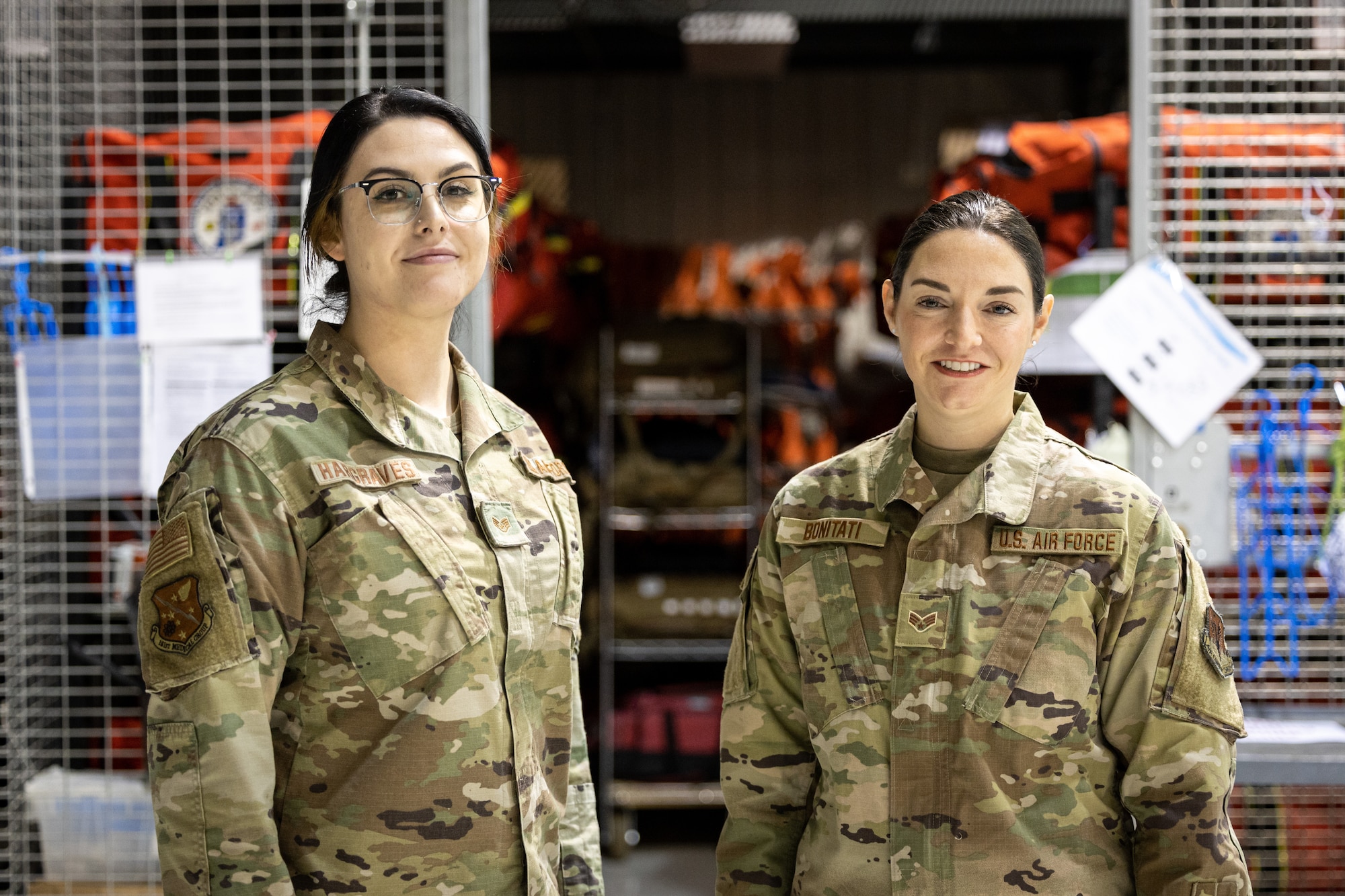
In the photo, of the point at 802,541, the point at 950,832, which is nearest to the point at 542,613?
the point at 802,541

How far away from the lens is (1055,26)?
6105 mm

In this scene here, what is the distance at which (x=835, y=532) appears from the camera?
157cm

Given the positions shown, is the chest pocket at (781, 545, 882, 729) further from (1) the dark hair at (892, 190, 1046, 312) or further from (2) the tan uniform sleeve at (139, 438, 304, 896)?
(2) the tan uniform sleeve at (139, 438, 304, 896)

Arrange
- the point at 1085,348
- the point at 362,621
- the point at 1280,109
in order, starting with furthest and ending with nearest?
the point at 1280,109, the point at 1085,348, the point at 362,621

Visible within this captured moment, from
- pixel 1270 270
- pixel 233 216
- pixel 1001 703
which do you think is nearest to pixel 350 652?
pixel 1001 703

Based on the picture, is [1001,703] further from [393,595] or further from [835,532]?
[393,595]

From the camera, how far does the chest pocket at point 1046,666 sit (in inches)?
56.7

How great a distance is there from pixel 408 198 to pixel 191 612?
591 mm

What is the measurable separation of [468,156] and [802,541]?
2.28 ft

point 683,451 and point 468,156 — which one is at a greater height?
point 468,156

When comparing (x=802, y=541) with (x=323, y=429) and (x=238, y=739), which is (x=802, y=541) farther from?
(x=238, y=739)

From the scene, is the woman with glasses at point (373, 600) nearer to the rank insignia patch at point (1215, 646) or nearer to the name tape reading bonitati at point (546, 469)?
the name tape reading bonitati at point (546, 469)

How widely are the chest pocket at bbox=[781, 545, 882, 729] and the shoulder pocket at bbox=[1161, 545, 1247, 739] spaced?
363mm

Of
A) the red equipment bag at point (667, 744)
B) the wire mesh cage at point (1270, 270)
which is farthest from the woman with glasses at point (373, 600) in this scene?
the red equipment bag at point (667, 744)
